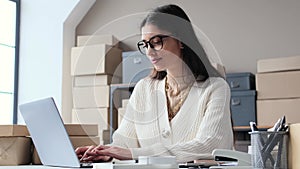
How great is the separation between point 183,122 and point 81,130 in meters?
0.36

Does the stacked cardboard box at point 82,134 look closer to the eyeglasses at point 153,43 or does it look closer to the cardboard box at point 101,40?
the eyeglasses at point 153,43

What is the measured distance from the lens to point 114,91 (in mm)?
3500

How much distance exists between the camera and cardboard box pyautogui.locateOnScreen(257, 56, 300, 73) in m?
3.21

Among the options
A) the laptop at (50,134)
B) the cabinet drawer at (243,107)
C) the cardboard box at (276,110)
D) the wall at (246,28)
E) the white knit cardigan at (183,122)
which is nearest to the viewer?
the laptop at (50,134)

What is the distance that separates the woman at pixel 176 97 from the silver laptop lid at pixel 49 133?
398 millimetres

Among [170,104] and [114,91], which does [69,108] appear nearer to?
[114,91]

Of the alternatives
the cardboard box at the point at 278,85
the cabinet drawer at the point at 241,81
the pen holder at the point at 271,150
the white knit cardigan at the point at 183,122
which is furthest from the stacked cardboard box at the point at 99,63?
the pen holder at the point at 271,150

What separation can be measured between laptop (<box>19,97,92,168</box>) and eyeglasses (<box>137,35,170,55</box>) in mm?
474

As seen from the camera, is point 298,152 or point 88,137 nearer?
point 298,152

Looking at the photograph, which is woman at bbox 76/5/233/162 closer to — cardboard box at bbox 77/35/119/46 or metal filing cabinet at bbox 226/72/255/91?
metal filing cabinet at bbox 226/72/255/91

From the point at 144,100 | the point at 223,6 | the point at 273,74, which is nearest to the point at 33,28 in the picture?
the point at 223,6

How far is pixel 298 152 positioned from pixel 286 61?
2443mm

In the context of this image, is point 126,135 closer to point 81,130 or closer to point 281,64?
point 81,130

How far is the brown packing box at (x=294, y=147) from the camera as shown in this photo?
0.90m
